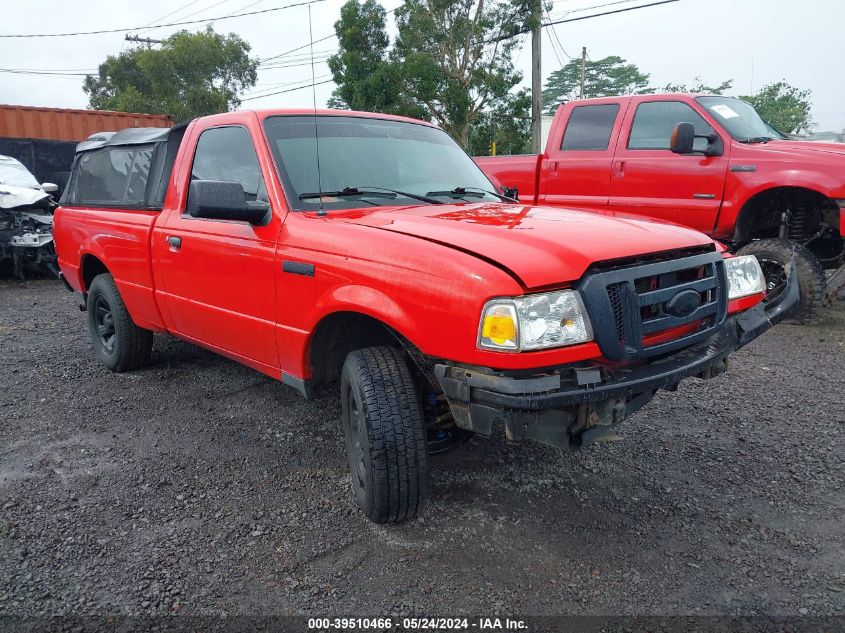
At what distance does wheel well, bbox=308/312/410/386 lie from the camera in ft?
9.68

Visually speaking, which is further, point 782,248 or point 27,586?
point 782,248

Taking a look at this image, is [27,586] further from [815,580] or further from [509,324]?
[815,580]

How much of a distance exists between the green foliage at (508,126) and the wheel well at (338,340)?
14.8 meters

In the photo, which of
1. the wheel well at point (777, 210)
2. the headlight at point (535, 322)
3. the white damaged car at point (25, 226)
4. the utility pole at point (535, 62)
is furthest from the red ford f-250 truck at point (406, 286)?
the utility pole at point (535, 62)

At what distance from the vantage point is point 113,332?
499 cm

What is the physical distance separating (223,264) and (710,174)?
456 cm

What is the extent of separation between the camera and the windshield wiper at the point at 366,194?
3.24 metres

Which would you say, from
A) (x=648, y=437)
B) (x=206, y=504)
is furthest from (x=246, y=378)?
(x=648, y=437)

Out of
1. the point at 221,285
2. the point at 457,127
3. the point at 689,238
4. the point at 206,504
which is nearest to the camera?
the point at 689,238

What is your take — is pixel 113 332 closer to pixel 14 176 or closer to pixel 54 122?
pixel 14 176

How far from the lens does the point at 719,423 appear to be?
12.7ft

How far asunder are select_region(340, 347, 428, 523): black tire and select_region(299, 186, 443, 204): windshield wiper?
0.94 meters

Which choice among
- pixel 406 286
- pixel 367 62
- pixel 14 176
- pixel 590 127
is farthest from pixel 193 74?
pixel 406 286

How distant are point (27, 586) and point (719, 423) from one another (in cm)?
357
